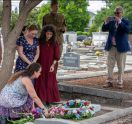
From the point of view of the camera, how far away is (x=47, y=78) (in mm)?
4781

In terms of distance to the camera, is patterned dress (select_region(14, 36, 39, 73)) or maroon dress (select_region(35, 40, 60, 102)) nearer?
patterned dress (select_region(14, 36, 39, 73))

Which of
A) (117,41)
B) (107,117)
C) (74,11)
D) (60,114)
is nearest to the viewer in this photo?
(107,117)

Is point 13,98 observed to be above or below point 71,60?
above

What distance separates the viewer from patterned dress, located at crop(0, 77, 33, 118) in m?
3.73

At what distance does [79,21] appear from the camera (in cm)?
4909

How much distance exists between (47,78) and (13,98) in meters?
1.16

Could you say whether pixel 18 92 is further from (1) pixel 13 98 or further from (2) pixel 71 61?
(2) pixel 71 61

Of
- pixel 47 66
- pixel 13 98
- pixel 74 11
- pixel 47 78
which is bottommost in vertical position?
pixel 13 98

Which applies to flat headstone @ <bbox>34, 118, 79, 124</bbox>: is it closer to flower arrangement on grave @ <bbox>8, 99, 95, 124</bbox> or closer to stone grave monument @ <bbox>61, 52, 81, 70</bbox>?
flower arrangement on grave @ <bbox>8, 99, 95, 124</bbox>

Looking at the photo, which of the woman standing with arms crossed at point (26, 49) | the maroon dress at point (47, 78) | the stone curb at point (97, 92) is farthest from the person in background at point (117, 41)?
the woman standing with arms crossed at point (26, 49)

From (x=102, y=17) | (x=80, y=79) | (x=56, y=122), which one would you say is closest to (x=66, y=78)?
(x=80, y=79)

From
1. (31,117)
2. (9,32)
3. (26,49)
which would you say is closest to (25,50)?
(26,49)

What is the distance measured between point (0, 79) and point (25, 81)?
1258mm

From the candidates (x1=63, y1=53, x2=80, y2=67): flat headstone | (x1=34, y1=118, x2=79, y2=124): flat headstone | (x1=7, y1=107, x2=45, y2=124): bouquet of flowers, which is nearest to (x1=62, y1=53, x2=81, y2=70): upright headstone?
(x1=63, y1=53, x2=80, y2=67): flat headstone
